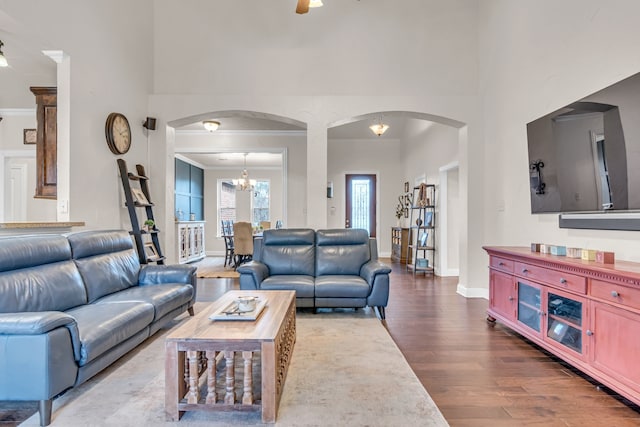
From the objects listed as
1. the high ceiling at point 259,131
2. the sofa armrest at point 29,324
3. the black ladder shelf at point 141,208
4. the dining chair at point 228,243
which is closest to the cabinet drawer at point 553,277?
the sofa armrest at point 29,324

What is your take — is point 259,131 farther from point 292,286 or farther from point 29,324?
point 29,324

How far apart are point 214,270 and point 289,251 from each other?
331cm

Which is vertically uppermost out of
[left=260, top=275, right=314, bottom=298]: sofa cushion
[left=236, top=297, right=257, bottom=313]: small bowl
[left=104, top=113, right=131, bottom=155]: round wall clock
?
[left=104, top=113, right=131, bottom=155]: round wall clock

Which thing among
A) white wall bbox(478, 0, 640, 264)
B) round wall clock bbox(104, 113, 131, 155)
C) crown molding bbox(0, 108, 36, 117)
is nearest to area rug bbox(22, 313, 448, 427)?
white wall bbox(478, 0, 640, 264)

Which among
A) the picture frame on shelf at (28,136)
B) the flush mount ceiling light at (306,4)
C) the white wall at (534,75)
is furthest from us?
the picture frame on shelf at (28,136)

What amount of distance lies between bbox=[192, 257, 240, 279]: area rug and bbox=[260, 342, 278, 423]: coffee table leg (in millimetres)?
4449

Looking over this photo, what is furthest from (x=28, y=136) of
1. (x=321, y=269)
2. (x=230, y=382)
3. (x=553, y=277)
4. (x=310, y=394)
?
(x=553, y=277)

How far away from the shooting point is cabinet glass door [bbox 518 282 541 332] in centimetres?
278

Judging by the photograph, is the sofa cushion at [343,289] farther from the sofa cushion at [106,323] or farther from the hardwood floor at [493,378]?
the sofa cushion at [106,323]

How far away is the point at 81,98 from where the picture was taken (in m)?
3.52

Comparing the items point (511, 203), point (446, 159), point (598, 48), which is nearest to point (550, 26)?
point (598, 48)

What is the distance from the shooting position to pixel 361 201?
28.9ft

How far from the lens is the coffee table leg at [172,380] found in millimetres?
1808

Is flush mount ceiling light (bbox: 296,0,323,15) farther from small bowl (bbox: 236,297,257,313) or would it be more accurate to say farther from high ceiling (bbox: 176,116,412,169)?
high ceiling (bbox: 176,116,412,169)
